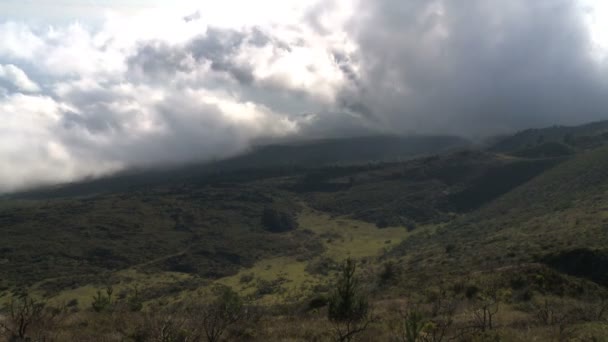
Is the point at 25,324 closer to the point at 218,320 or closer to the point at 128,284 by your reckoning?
the point at 218,320

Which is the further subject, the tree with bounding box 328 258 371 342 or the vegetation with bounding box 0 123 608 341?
the tree with bounding box 328 258 371 342

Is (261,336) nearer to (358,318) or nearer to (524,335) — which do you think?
(358,318)

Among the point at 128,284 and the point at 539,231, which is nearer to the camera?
the point at 539,231

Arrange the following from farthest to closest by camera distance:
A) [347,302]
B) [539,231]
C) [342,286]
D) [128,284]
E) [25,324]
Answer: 1. [128,284]
2. [539,231]
3. [342,286]
4. [347,302]
5. [25,324]

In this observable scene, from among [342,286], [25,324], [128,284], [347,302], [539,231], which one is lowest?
[128,284]

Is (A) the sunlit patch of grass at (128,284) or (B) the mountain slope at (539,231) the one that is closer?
(B) the mountain slope at (539,231)

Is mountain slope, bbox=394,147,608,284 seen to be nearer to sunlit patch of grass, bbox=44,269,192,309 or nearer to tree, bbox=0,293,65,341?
tree, bbox=0,293,65,341

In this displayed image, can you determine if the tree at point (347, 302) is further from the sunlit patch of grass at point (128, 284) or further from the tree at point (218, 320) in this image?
the sunlit patch of grass at point (128, 284)

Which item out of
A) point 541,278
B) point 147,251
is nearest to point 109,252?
point 147,251

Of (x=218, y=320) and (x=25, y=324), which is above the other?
(x=25, y=324)

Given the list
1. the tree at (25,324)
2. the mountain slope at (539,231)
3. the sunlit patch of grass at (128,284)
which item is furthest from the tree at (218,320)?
the sunlit patch of grass at (128,284)

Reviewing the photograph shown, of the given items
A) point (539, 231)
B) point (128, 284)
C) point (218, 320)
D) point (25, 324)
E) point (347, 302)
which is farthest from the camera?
point (128, 284)

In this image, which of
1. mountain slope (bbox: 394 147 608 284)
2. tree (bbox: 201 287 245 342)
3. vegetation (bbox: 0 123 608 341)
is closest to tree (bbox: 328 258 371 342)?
vegetation (bbox: 0 123 608 341)

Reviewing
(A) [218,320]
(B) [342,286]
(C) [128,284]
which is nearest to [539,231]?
(B) [342,286]
